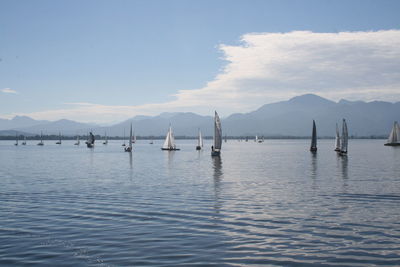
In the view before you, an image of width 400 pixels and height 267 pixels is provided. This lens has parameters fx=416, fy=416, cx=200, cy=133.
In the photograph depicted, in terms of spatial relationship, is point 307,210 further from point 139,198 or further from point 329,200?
point 139,198

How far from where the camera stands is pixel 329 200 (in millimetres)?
30656

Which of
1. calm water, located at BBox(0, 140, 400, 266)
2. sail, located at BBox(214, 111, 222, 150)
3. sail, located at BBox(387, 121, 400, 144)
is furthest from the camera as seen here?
sail, located at BBox(387, 121, 400, 144)

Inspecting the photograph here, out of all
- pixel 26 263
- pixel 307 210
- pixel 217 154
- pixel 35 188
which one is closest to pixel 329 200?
pixel 307 210

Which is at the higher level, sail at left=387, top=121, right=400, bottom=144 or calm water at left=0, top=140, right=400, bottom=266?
sail at left=387, top=121, right=400, bottom=144

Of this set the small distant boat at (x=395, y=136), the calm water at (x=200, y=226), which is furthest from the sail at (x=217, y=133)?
the small distant boat at (x=395, y=136)

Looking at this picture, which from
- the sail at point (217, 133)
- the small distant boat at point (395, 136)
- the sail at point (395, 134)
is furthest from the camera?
the sail at point (395, 134)

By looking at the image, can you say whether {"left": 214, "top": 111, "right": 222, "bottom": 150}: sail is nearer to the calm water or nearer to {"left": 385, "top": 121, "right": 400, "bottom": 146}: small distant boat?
the calm water

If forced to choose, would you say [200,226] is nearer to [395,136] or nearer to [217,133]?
[217,133]

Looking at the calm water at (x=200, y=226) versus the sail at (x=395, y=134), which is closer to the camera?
the calm water at (x=200, y=226)

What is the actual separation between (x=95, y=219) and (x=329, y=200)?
17.0 meters

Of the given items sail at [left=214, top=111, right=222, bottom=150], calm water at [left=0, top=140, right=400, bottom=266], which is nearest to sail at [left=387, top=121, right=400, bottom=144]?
sail at [left=214, top=111, right=222, bottom=150]

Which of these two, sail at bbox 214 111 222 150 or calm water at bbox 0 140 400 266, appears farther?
sail at bbox 214 111 222 150

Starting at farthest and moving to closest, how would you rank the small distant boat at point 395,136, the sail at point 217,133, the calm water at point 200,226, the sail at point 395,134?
the sail at point 395,134
the small distant boat at point 395,136
the sail at point 217,133
the calm water at point 200,226

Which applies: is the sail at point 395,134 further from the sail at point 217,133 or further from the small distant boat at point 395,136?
the sail at point 217,133
